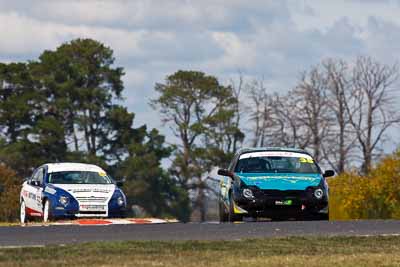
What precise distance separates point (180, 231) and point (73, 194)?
816 cm

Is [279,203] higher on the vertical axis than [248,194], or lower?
lower

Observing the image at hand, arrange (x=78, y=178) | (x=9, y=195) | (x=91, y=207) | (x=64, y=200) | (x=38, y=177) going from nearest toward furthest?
(x=64, y=200) → (x=91, y=207) → (x=78, y=178) → (x=38, y=177) → (x=9, y=195)

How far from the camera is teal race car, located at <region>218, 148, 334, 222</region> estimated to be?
2702 centimetres

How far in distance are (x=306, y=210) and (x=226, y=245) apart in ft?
27.1

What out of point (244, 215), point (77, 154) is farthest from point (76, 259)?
point (77, 154)

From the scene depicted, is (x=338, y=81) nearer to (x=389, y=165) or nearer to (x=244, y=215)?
(x=389, y=165)

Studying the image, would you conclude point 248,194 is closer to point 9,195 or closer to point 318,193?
point 318,193

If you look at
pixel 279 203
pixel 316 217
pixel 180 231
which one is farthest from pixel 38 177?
pixel 180 231

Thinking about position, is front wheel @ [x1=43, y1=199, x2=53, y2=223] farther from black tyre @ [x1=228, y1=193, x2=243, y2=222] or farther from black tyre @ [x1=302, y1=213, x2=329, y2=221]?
black tyre @ [x1=302, y1=213, x2=329, y2=221]

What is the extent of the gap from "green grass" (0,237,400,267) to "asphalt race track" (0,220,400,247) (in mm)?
1207

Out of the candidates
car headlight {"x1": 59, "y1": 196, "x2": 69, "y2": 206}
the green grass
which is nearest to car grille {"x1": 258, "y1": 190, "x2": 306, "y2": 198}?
car headlight {"x1": 59, "y1": 196, "x2": 69, "y2": 206}

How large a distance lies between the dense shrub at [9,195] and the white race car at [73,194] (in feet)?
113

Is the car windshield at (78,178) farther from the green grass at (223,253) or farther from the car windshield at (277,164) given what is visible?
the green grass at (223,253)

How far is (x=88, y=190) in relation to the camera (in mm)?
30203
